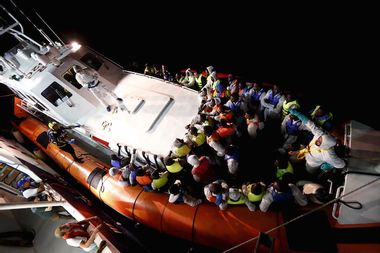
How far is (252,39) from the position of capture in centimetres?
872

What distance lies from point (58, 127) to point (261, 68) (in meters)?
5.47

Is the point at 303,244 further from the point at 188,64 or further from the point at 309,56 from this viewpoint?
the point at 188,64

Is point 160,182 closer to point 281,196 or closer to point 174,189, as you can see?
point 174,189

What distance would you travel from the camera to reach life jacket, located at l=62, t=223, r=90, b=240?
3.22 meters

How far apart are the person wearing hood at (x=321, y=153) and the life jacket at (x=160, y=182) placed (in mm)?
1940

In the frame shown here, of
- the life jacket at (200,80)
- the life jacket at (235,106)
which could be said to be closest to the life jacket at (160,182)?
the life jacket at (235,106)

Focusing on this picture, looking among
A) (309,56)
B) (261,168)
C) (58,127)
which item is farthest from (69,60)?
(309,56)

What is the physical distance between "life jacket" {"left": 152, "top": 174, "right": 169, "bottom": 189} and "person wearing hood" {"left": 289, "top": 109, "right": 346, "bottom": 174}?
194 cm

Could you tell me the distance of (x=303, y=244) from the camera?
Result: 2770 mm

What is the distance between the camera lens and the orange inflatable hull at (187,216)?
3.10 metres

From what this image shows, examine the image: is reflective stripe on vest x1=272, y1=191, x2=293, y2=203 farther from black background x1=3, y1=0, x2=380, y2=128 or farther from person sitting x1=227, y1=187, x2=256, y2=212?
black background x1=3, y1=0, x2=380, y2=128

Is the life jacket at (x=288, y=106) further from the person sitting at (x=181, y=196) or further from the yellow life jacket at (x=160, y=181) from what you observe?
the yellow life jacket at (x=160, y=181)

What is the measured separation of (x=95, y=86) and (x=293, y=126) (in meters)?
3.66

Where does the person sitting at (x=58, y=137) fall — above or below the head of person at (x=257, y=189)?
below
